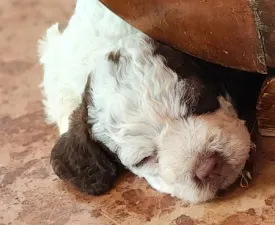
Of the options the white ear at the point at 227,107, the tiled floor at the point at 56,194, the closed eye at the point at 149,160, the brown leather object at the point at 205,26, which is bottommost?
the tiled floor at the point at 56,194

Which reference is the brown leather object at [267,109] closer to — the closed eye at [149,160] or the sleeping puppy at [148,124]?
the sleeping puppy at [148,124]

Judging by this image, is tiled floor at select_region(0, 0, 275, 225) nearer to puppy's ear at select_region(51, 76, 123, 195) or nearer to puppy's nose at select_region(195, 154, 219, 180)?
puppy's ear at select_region(51, 76, 123, 195)

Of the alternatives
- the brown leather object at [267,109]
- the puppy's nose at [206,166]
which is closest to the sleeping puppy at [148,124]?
the puppy's nose at [206,166]

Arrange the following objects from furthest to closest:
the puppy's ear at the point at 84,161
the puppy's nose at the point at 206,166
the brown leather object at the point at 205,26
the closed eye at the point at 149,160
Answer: the puppy's ear at the point at 84,161 < the closed eye at the point at 149,160 < the puppy's nose at the point at 206,166 < the brown leather object at the point at 205,26

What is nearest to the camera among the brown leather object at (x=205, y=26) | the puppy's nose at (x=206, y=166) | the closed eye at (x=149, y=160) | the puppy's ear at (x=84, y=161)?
the brown leather object at (x=205, y=26)

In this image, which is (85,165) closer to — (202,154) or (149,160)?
(149,160)

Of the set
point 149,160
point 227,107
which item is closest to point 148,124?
point 149,160

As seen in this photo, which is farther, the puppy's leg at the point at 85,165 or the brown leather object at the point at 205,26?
the puppy's leg at the point at 85,165
